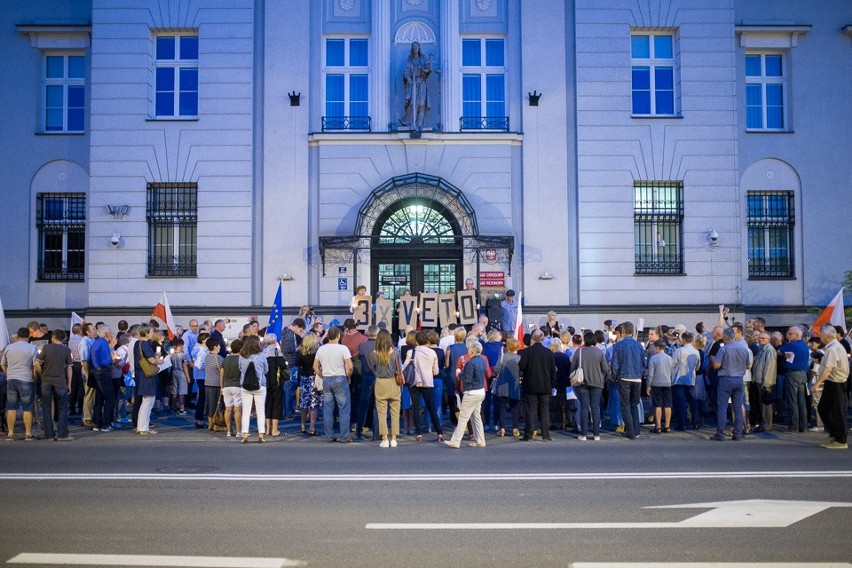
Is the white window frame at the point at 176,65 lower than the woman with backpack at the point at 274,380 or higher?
higher

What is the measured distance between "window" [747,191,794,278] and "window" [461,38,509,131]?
8.21 m

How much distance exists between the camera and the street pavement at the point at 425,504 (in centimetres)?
749

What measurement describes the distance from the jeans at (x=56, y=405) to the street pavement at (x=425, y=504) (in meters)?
0.73

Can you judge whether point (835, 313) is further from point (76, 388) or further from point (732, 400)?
point (76, 388)

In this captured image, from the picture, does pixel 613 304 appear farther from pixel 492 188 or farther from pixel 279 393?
pixel 279 393

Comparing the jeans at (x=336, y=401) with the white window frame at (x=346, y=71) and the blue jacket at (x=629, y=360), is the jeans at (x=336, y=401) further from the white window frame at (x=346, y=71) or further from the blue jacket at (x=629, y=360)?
the white window frame at (x=346, y=71)

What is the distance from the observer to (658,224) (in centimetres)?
2494

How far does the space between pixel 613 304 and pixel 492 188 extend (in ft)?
16.1

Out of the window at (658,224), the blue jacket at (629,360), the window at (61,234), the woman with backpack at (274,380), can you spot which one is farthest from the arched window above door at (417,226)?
the blue jacket at (629,360)

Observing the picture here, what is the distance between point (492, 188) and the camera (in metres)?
24.4

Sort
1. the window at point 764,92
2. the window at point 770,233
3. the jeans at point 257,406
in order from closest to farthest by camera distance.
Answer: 1. the jeans at point 257,406
2. the window at point 770,233
3. the window at point 764,92

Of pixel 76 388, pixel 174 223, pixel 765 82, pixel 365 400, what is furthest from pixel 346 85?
pixel 765 82

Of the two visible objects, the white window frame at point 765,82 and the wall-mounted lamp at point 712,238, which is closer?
the wall-mounted lamp at point 712,238

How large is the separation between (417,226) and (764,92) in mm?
11681
